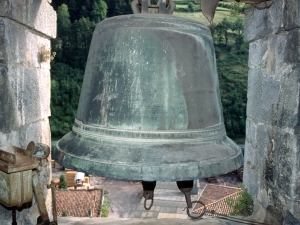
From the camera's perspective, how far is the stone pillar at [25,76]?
1514 millimetres

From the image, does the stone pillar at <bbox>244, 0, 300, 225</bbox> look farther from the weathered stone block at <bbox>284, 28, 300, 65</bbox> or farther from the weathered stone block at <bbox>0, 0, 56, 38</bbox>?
Answer: the weathered stone block at <bbox>0, 0, 56, 38</bbox>

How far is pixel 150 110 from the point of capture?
970mm

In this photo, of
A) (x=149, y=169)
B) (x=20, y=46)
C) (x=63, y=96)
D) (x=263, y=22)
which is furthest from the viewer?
(x=63, y=96)

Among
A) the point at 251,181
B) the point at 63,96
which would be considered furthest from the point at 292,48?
the point at 63,96

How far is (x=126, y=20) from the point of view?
1.03 m

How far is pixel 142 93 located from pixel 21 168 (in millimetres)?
685

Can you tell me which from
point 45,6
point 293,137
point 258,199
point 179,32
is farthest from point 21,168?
point 258,199

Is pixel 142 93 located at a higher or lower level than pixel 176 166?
higher

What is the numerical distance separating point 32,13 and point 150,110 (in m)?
1.15

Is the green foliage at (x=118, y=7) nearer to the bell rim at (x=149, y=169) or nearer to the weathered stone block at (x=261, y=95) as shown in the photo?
the weathered stone block at (x=261, y=95)

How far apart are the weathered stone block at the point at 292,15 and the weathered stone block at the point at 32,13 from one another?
135cm

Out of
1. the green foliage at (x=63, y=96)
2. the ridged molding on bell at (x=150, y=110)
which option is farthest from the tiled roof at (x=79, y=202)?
the ridged molding on bell at (x=150, y=110)

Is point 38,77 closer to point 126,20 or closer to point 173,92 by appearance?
point 126,20

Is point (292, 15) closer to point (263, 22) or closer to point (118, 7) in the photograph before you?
point (263, 22)
